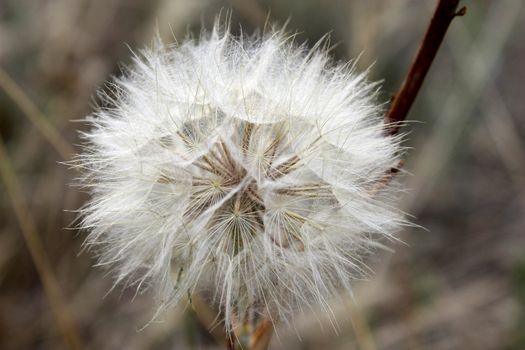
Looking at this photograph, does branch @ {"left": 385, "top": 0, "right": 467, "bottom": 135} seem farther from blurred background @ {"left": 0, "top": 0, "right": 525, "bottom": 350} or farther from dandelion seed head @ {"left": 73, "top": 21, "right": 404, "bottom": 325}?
blurred background @ {"left": 0, "top": 0, "right": 525, "bottom": 350}

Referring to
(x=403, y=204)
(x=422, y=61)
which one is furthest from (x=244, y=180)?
(x=403, y=204)

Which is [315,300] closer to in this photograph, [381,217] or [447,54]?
[381,217]

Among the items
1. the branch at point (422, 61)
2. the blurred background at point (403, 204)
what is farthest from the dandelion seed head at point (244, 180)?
the blurred background at point (403, 204)

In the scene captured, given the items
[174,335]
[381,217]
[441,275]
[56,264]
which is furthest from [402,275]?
[381,217]

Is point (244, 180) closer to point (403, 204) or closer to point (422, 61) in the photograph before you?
point (422, 61)

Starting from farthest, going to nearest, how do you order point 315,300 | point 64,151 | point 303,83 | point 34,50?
1. point 34,50
2. point 64,151
3. point 303,83
4. point 315,300
